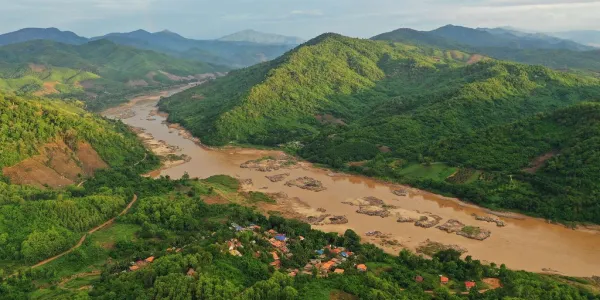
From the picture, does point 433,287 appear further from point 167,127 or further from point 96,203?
point 167,127

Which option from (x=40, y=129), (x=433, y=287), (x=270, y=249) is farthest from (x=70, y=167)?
(x=433, y=287)

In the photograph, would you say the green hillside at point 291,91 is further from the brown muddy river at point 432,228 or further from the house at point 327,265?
the house at point 327,265

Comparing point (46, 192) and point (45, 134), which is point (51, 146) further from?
point (46, 192)

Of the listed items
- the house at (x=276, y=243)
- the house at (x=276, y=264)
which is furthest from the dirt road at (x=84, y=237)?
the house at (x=276, y=264)

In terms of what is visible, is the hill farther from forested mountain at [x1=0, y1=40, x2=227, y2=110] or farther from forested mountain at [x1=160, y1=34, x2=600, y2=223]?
forested mountain at [x1=0, y1=40, x2=227, y2=110]

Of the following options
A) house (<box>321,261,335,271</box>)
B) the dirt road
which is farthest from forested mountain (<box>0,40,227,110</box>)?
house (<box>321,261,335,271</box>)

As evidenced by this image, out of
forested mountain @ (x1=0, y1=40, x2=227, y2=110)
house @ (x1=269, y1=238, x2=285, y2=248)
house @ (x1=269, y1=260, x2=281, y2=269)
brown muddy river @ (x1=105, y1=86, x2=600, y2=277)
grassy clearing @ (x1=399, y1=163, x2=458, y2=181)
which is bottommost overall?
brown muddy river @ (x1=105, y1=86, x2=600, y2=277)
